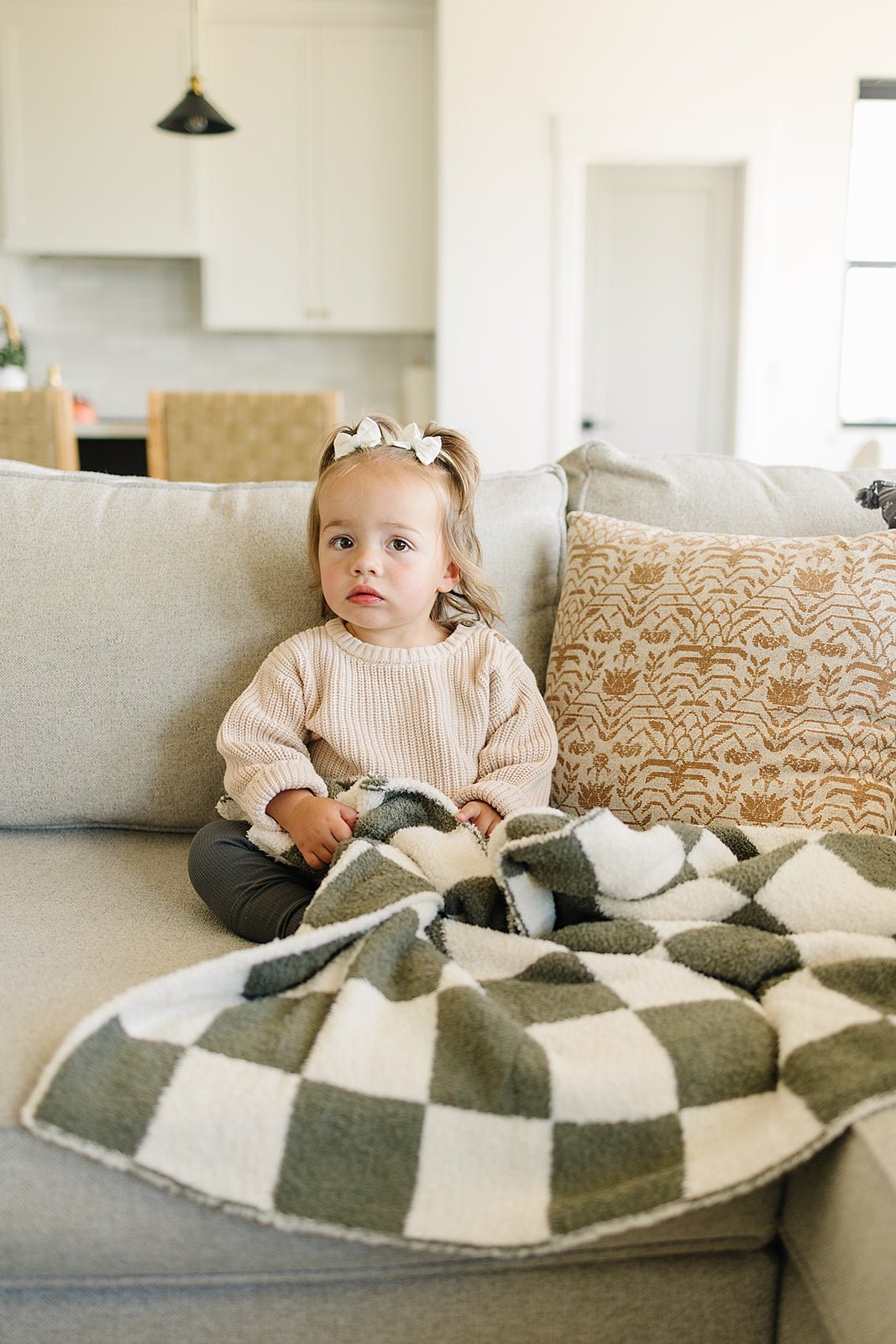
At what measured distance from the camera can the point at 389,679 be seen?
1.43 m

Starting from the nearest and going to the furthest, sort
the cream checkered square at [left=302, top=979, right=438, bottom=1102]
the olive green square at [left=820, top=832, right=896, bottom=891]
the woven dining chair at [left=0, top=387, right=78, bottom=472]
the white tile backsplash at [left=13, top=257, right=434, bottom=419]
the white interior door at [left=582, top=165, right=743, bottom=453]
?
1. the cream checkered square at [left=302, top=979, right=438, bottom=1102]
2. the olive green square at [left=820, top=832, right=896, bottom=891]
3. the woven dining chair at [left=0, top=387, right=78, bottom=472]
4. the white interior door at [left=582, top=165, right=743, bottom=453]
5. the white tile backsplash at [left=13, top=257, right=434, bottom=419]

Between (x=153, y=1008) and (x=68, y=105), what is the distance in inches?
187

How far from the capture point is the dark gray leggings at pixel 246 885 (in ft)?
3.94

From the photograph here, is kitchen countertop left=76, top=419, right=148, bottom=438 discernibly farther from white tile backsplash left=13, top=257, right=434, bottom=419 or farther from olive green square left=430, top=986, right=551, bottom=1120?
olive green square left=430, top=986, right=551, bottom=1120

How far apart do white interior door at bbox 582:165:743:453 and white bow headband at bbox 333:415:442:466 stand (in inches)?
143

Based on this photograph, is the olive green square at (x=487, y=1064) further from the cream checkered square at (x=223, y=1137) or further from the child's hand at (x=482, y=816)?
the child's hand at (x=482, y=816)

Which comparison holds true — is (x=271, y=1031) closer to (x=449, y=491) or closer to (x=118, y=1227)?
(x=118, y=1227)

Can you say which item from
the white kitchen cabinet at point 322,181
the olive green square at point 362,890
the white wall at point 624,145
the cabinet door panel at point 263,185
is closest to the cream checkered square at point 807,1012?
the olive green square at point 362,890

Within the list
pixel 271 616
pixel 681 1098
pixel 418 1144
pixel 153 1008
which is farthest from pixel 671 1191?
pixel 271 616

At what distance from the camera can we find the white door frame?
4590 mm

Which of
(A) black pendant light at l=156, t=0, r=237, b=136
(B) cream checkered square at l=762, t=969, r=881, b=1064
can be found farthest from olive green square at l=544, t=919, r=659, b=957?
(A) black pendant light at l=156, t=0, r=237, b=136

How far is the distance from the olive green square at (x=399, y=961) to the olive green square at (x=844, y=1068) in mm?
298

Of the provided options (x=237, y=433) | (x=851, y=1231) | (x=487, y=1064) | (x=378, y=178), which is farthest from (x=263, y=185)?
(x=851, y=1231)

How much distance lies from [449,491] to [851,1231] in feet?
3.12
